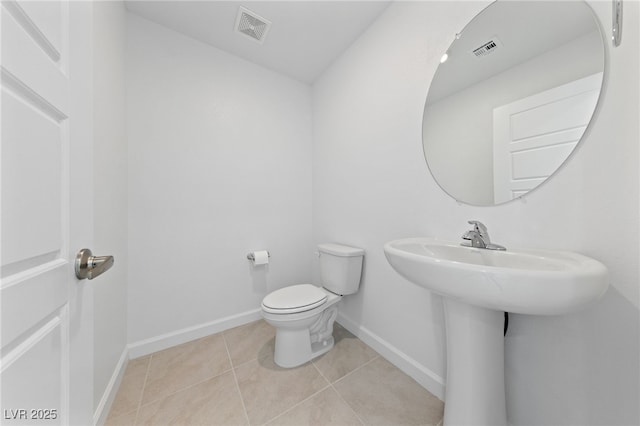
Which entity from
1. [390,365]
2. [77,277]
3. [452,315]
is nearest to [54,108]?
[77,277]

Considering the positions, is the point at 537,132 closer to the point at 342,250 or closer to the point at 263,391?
the point at 342,250

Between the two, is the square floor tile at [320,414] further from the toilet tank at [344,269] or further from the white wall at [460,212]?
the toilet tank at [344,269]

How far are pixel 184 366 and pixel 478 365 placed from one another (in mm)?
1594

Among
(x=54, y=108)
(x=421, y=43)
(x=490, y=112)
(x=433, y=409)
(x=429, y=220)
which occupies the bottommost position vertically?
(x=433, y=409)

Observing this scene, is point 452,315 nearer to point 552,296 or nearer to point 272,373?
point 552,296

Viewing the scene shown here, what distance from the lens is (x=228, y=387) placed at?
47.6 inches

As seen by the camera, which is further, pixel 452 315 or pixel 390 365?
pixel 390 365

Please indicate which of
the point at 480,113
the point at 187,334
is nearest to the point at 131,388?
the point at 187,334

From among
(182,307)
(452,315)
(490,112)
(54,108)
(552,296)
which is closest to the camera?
(54,108)

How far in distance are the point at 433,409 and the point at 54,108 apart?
1.72 metres

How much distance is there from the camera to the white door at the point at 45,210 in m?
0.34

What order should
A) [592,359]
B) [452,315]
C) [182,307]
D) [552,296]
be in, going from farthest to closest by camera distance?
[182,307] → [452,315] → [592,359] → [552,296]

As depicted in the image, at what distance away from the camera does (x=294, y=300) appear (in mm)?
1386

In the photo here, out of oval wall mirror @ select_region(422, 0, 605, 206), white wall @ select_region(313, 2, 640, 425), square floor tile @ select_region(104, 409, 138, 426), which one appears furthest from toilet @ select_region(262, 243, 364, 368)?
oval wall mirror @ select_region(422, 0, 605, 206)
